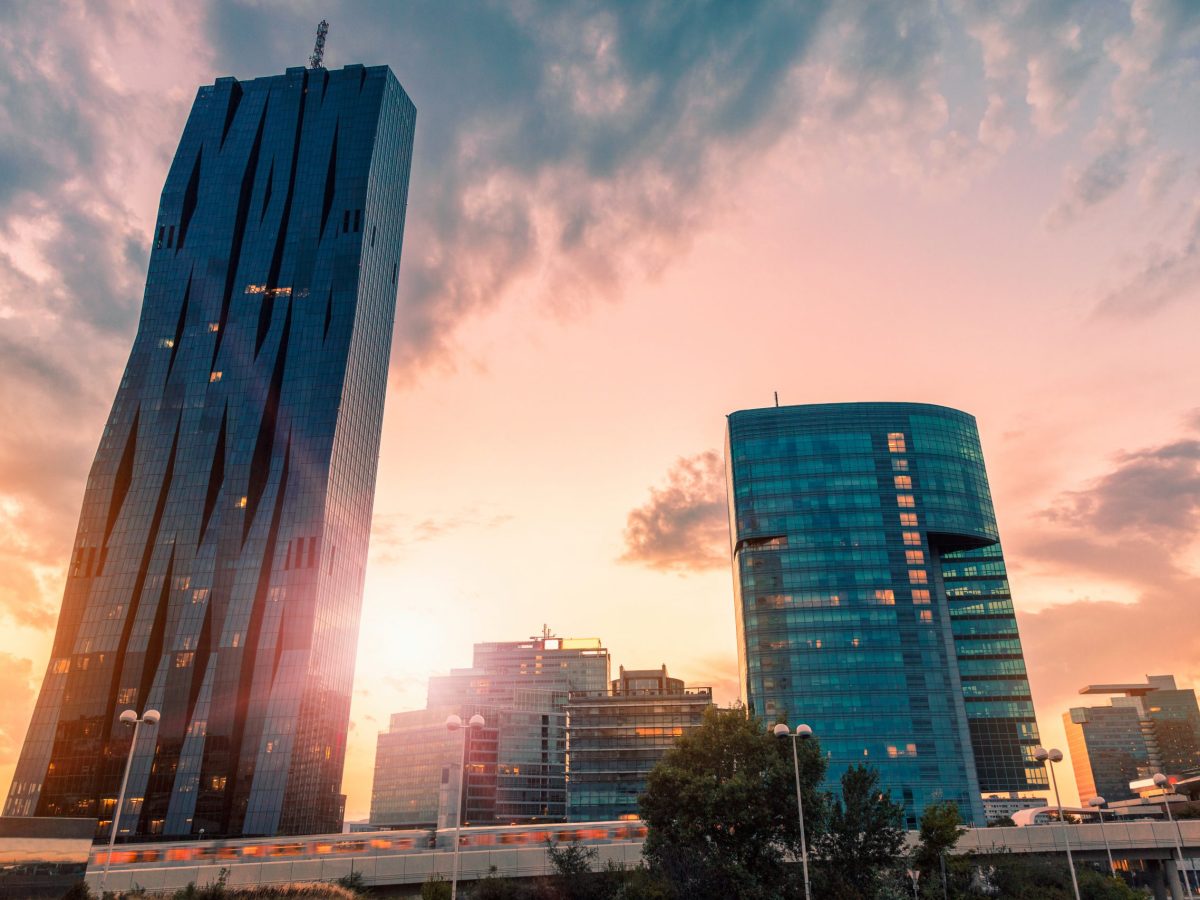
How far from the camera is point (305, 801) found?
127 metres

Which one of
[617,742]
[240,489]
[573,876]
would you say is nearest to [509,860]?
[573,876]

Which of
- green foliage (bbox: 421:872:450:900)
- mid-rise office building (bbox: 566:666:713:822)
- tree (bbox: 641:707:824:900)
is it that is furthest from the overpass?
mid-rise office building (bbox: 566:666:713:822)

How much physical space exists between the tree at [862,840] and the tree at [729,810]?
1.58m

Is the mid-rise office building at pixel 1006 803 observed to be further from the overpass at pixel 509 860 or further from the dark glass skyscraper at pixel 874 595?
the overpass at pixel 509 860

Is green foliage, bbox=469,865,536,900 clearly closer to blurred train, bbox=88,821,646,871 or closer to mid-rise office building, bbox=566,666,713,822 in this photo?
blurred train, bbox=88,821,646,871

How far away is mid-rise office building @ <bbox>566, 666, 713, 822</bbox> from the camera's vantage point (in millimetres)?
158500

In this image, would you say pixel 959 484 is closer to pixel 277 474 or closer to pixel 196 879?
pixel 277 474

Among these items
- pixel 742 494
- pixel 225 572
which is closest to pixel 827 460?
pixel 742 494

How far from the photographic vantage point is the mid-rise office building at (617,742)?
158500 millimetres

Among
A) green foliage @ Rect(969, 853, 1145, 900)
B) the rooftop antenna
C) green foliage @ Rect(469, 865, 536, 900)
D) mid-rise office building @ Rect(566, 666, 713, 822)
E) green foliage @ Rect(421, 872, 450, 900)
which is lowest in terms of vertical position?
green foliage @ Rect(969, 853, 1145, 900)

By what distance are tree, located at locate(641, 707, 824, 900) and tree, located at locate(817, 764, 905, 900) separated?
5.18 feet

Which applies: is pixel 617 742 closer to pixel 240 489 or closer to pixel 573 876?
pixel 240 489

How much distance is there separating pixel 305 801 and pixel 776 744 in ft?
349

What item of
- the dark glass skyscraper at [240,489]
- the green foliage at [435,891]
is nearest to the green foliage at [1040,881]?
the green foliage at [435,891]
